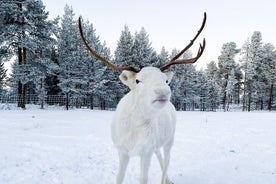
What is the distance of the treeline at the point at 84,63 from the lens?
24672 millimetres

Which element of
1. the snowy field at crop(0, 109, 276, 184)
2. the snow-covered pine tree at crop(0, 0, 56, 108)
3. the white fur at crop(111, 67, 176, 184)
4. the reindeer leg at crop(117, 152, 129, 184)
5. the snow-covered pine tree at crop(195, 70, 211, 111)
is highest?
the snow-covered pine tree at crop(0, 0, 56, 108)

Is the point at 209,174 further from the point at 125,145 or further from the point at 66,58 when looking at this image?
the point at 66,58

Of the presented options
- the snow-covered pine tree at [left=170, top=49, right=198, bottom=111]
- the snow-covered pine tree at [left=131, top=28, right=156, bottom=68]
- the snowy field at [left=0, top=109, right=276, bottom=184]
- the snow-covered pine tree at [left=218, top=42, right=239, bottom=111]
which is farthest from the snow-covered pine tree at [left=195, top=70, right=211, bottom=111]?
the snowy field at [left=0, top=109, right=276, bottom=184]

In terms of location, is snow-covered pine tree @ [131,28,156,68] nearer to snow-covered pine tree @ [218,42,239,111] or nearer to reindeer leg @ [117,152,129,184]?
snow-covered pine tree @ [218,42,239,111]

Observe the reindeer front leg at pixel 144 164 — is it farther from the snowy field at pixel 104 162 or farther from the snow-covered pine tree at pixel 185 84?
the snow-covered pine tree at pixel 185 84

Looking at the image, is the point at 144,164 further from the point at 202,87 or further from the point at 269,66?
the point at 202,87

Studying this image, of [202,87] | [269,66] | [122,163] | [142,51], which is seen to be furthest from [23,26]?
[269,66]

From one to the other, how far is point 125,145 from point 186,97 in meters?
51.2

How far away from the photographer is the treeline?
2467 cm

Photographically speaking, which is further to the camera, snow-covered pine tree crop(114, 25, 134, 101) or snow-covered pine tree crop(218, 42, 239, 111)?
snow-covered pine tree crop(218, 42, 239, 111)

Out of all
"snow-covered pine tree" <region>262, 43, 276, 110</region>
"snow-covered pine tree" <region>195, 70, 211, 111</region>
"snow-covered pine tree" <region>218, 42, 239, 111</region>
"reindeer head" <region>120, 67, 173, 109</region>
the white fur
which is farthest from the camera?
"snow-covered pine tree" <region>195, 70, 211, 111</region>

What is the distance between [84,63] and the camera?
35375 millimetres

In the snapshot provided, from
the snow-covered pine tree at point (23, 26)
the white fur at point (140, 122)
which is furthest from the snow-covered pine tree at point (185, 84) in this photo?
the white fur at point (140, 122)

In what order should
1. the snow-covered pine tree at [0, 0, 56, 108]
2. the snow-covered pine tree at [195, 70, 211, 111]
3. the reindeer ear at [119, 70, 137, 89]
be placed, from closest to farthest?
1. the reindeer ear at [119, 70, 137, 89]
2. the snow-covered pine tree at [0, 0, 56, 108]
3. the snow-covered pine tree at [195, 70, 211, 111]
